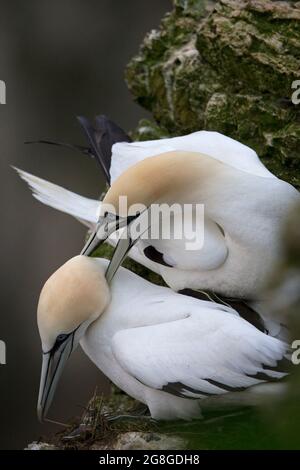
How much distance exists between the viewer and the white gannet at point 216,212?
4.33 meters

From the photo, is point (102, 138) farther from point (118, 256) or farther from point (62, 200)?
point (118, 256)

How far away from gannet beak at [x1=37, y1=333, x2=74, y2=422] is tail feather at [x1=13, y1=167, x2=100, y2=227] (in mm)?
885

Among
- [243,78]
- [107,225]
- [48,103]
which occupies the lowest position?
[48,103]

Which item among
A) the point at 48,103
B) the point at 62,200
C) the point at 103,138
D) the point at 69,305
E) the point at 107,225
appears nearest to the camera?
the point at 69,305

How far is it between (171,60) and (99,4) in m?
5.97

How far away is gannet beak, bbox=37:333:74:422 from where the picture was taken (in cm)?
433

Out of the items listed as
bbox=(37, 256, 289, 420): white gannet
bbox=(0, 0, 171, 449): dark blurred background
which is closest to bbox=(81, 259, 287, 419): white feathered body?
bbox=(37, 256, 289, 420): white gannet

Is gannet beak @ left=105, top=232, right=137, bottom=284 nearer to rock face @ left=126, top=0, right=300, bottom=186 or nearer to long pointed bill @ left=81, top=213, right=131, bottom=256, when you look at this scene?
long pointed bill @ left=81, top=213, right=131, bottom=256

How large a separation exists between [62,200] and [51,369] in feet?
3.39

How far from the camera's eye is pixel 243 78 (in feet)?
16.9

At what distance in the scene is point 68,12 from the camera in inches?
450

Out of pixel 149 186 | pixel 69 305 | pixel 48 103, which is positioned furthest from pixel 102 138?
pixel 48 103

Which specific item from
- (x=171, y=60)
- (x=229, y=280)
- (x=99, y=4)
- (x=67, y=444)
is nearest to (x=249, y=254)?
(x=229, y=280)

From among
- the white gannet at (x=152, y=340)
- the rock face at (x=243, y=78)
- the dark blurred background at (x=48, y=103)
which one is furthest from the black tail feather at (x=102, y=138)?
the dark blurred background at (x=48, y=103)
